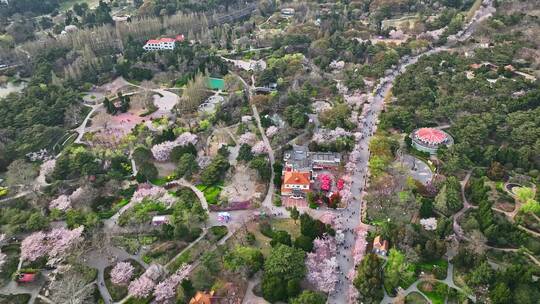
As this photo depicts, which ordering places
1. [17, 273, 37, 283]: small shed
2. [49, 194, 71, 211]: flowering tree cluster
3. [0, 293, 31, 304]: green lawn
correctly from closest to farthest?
1. [0, 293, 31, 304]: green lawn
2. [17, 273, 37, 283]: small shed
3. [49, 194, 71, 211]: flowering tree cluster

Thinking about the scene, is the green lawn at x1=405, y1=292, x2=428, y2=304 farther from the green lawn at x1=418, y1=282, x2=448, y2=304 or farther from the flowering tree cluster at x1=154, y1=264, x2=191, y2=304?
the flowering tree cluster at x1=154, y1=264, x2=191, y2=304

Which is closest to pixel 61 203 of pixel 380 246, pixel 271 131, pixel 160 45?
pixel 271 131

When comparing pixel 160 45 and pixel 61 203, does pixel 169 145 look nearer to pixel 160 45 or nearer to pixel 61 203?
pixel 61 203

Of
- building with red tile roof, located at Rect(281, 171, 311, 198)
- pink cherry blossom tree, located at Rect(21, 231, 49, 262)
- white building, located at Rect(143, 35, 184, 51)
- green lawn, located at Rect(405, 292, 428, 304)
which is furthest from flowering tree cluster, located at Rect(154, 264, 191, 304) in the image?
white building, located at Rect(143, 35, 184, 51)

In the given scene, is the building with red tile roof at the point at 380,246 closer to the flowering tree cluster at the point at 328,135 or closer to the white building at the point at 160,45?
the flowering tree cluster at the point at 328,135

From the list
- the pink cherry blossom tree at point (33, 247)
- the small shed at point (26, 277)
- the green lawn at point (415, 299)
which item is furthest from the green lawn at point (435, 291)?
the pink cherry blossom tree at point (33, 247)

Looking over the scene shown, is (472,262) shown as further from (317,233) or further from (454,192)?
(317,233)
